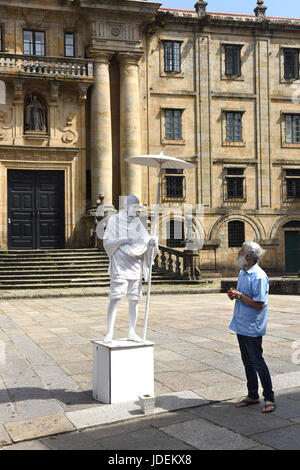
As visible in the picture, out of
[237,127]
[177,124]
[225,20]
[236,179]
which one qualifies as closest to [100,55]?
[177,124]

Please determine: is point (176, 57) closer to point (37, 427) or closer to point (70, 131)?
point (70, 131)

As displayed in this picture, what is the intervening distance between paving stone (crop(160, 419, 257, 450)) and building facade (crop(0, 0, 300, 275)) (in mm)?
21489

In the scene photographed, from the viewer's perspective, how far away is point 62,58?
26812 millimetres

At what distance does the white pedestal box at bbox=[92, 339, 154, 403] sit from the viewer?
20.1ft

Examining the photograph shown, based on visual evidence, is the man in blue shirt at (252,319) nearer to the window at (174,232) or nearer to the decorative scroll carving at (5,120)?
the decorative scroll carving at (5,120)

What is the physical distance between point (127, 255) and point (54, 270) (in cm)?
1568

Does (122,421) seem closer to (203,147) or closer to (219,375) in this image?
(219,375)

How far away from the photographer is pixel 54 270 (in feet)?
72.0

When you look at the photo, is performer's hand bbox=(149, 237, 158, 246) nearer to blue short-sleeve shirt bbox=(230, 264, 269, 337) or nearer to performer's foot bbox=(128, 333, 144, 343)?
performer's foot bbox=(128, 333, 144, 343)

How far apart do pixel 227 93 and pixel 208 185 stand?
215 inches

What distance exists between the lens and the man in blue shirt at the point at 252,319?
227 inches

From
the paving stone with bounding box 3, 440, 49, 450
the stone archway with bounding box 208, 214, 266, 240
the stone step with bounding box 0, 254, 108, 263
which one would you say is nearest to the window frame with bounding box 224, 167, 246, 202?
the stone archway with bounding box 208, 214, 266, 240

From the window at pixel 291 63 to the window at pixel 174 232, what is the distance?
11.1 metres
